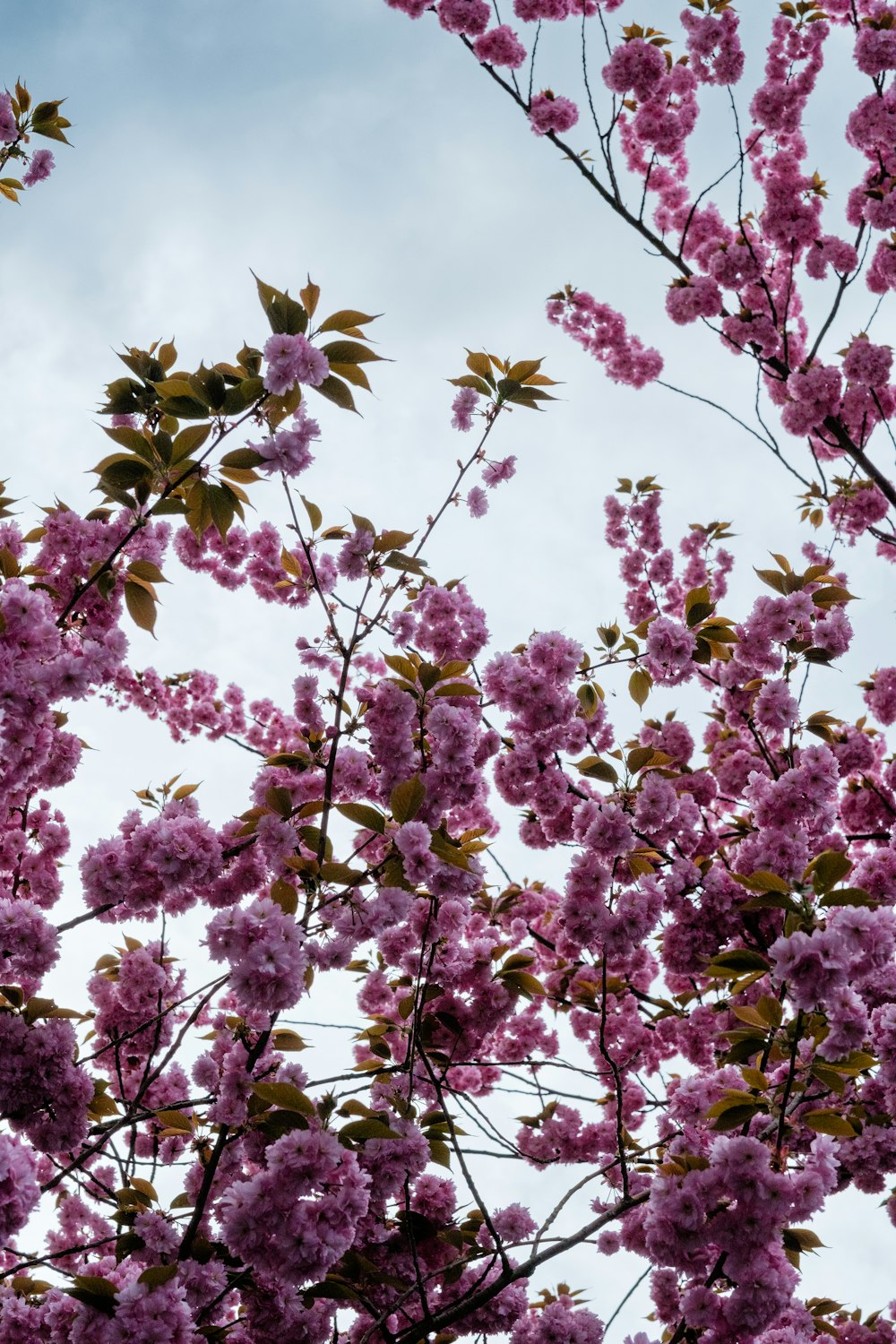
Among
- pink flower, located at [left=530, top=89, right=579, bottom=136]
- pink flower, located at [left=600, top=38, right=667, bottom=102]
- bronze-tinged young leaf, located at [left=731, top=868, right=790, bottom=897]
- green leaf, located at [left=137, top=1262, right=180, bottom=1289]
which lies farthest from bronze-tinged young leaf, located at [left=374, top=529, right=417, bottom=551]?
pink flower, located at [left=600, top=38, right=667, bottom=102]

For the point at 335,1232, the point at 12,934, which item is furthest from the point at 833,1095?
the point at 12,934

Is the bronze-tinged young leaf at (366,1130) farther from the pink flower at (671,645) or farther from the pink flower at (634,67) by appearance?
the pink flower at (634,67)

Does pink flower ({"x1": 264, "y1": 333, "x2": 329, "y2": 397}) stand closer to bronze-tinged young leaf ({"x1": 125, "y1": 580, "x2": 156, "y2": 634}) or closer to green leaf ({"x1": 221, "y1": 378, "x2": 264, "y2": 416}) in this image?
green leaf ({"x1": 221, "y1": 378, "x2": 264, "y2": 416})

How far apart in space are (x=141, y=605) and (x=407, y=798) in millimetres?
1469

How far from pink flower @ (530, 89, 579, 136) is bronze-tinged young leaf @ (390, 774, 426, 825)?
23.5ft

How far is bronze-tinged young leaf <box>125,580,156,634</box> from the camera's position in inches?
143

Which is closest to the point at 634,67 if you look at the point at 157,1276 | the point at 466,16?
the point at 466,16

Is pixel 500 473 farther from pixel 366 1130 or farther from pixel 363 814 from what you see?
pixel 366 1130

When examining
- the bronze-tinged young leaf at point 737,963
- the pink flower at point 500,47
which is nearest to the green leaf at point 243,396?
the bronze-tinged young leaf at point 737,963

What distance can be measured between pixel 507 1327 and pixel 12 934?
2.72 m

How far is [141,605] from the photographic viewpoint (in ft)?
11.9

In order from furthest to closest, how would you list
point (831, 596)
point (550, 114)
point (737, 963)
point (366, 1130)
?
point (550, 114)
point (831, 596)
point (737, 963)
point (366, 1130)

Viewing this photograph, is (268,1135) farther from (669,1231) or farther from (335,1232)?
(669,1231)

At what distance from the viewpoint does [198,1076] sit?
12.0 feet
